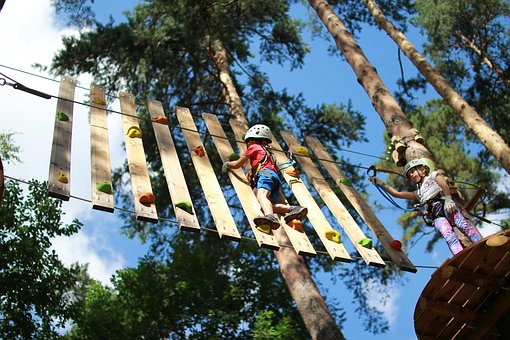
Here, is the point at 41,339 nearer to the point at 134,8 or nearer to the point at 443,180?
the point at 443,180

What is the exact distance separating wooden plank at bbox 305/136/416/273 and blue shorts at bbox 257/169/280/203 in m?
0.77

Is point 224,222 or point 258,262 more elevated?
point 258,262

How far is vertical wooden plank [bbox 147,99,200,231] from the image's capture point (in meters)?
4.82

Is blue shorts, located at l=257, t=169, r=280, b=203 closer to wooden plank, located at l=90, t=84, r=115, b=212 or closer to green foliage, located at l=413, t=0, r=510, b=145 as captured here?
wooden plank, located at l=90, t=84, r=115, b=212

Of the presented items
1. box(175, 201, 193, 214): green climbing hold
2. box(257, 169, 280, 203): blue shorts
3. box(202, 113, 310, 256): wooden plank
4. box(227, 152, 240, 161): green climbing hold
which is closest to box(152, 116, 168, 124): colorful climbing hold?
box(202, 113, 310, 256): wooden plank

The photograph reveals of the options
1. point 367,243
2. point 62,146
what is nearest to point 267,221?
point 367,243

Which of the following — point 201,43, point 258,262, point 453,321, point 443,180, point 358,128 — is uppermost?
point 201,43

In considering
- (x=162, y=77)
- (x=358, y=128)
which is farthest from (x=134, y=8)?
(x=358, y=128)

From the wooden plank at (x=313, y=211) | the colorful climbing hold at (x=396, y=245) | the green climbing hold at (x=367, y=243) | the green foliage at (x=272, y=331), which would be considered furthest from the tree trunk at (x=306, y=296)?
the green climbing hold at (x=367, y=243)

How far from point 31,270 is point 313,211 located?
481 cm

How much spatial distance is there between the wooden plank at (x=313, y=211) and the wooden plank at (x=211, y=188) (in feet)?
1.90

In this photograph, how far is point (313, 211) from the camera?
5.71 metres

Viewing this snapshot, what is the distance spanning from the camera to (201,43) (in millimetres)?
11711

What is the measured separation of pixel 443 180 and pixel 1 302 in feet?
20.1
